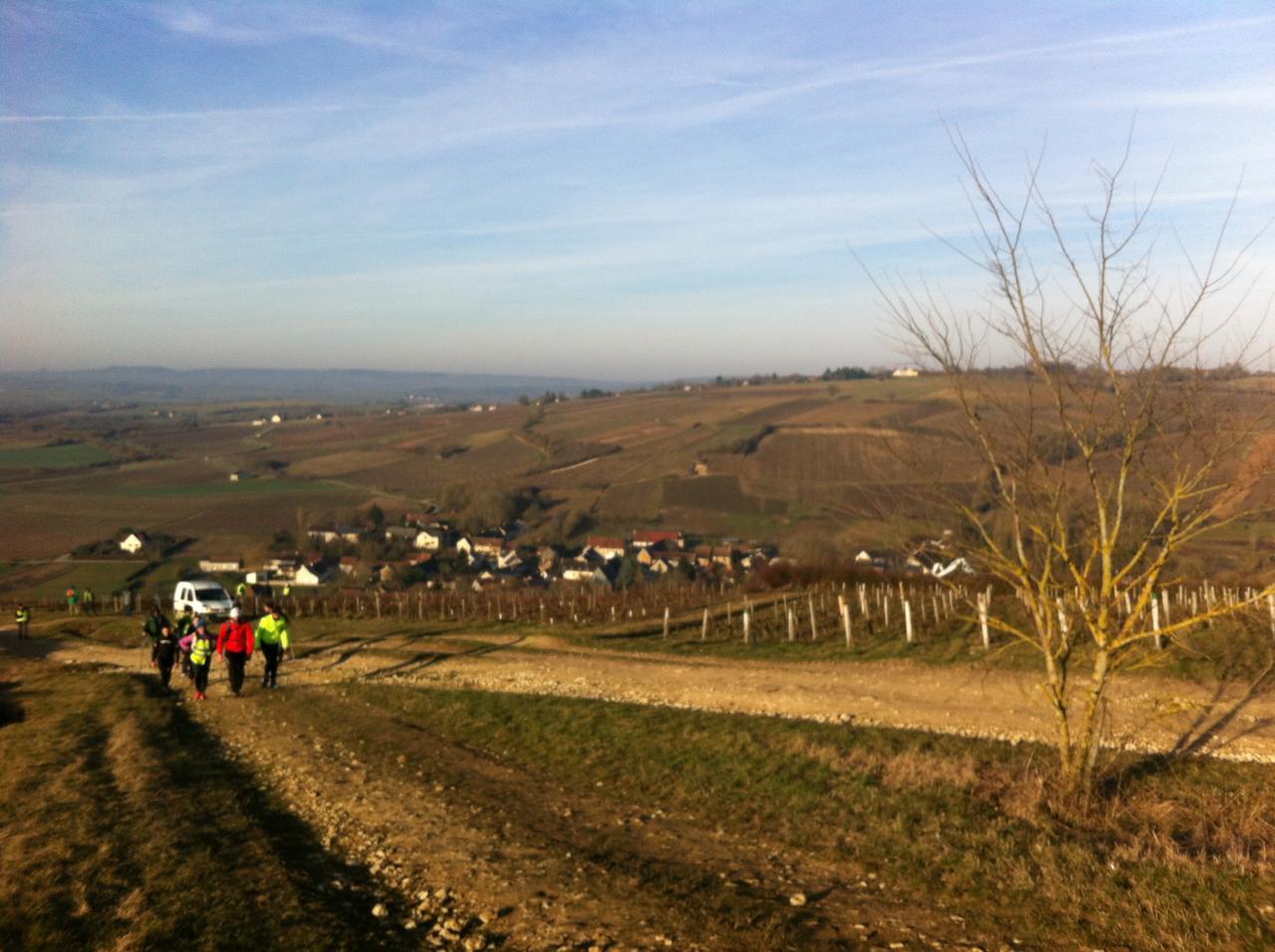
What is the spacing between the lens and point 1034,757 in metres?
11.2

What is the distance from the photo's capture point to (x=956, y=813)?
29.9ft

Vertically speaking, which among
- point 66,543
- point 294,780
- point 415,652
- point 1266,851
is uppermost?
point 1266,851

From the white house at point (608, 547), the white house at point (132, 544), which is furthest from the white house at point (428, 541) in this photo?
the white house at point (132, 544)

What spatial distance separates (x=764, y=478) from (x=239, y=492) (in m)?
Result: 40.5

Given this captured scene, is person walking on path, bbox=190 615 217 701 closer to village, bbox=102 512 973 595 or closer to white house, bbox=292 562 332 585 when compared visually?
village, bbox=102 512 973 595

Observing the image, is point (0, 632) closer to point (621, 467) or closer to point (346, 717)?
point (346, 717)

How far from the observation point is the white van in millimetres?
31844

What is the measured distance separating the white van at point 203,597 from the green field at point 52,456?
65795 mm

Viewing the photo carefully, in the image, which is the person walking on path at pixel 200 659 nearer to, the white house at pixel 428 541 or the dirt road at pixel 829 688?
the dirt road at pixel 829 688

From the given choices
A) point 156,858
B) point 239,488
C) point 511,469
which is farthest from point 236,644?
point 239,488

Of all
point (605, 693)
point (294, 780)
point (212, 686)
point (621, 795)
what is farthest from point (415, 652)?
point (621, 795)

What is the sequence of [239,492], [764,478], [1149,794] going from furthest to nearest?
[239,492], [764,478], [1149,794]

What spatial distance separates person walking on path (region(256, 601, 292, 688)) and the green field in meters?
83.3

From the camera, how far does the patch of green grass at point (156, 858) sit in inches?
260
